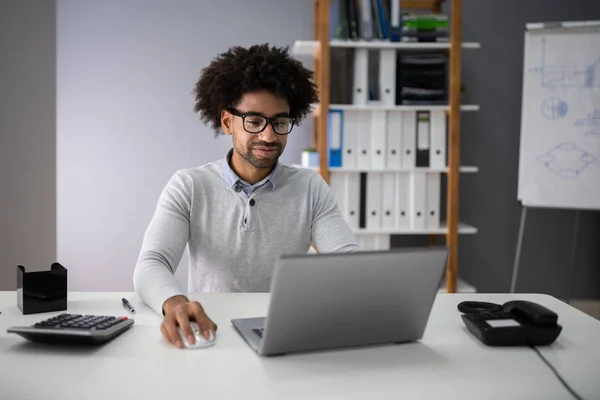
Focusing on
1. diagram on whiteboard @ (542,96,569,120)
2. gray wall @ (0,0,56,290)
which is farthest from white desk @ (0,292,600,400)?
diagram on whiteboard @ (542,96,569,120)

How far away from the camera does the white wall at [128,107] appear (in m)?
3.28

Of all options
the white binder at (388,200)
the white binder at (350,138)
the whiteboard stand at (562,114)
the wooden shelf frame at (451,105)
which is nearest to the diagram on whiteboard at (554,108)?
the whiteboard stand at (562,114)

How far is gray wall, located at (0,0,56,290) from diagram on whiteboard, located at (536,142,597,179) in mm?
2528

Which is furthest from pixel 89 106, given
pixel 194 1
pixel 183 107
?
pixel 194 1

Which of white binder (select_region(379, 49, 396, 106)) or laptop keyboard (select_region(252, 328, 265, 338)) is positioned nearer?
laptop keyboard (select_region(252, 328, 265, 338))

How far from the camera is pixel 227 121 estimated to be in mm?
1904

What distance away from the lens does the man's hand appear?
1065 mm

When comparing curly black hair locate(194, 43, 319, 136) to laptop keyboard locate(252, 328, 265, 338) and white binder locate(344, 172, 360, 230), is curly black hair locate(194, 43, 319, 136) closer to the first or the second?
laptop keyboard locate(252, 328, 265, 338)

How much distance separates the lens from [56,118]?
10.7 ft

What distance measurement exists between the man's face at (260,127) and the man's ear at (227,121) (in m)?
0.10

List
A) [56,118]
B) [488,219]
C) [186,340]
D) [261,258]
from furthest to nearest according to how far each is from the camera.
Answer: [488,219] < [56,118] < [261,258] < [186,340]

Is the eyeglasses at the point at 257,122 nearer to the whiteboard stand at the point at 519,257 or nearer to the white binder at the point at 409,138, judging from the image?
the white binder at the point at 409,138

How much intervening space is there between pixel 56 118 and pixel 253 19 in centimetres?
123

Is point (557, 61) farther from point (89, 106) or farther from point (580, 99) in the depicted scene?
point (89, 106)
